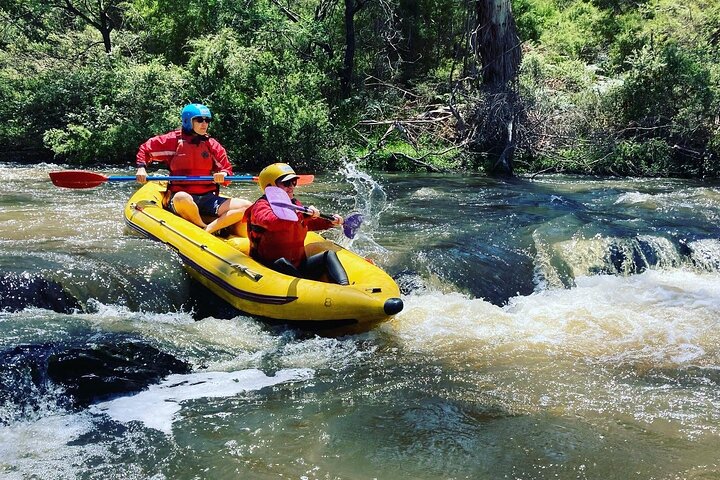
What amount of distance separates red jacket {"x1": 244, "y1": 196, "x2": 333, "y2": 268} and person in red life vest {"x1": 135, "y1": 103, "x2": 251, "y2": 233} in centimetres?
89

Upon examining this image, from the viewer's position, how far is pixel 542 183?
1115 cm

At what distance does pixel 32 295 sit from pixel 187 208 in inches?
65.3

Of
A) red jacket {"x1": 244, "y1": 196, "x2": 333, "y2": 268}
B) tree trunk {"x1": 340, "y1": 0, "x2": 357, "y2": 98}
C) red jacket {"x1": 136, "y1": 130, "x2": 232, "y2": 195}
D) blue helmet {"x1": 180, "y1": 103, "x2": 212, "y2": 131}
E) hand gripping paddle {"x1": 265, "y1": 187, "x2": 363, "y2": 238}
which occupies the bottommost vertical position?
red jacket {"x1": 244, "y1": 196, "x2": 333, "y2": 268}

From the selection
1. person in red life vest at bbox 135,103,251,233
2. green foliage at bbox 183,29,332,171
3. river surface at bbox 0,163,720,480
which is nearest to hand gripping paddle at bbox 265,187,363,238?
river surface at bbox 0,163,720,480

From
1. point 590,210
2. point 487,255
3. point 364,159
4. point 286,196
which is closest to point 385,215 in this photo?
point 487,255

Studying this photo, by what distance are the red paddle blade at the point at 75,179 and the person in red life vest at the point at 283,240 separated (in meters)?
2.29

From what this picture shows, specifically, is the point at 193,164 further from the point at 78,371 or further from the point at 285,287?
the point at 78,371

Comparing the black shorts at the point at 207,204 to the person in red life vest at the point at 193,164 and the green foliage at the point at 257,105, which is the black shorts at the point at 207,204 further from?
the green foliage at the point at 257,105

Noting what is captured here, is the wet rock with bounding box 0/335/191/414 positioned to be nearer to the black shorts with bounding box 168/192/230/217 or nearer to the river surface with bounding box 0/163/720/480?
the river surface with bounding box 0/163/720/480

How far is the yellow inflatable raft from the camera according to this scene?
4668mm

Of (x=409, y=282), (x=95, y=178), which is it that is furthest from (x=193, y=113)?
(x=409, y=282)

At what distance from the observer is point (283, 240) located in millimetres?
5117

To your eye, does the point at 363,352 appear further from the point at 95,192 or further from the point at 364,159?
the point at 364,159

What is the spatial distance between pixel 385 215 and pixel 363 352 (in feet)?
12.7
